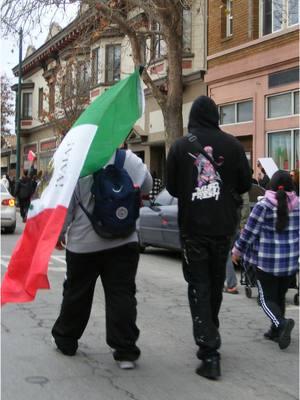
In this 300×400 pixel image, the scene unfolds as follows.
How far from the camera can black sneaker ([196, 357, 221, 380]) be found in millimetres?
4406

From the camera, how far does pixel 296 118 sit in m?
16.7

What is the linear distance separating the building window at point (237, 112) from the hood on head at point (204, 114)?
47.2 feet

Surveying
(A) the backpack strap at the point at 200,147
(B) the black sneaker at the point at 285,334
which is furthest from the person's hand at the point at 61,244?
(B) the black sneaker at the point at 285,334

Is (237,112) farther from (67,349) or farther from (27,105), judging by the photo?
(27,105)

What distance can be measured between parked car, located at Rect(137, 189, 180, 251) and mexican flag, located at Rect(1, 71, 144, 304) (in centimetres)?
590

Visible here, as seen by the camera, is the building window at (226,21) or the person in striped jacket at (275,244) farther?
the building window at (226,21)

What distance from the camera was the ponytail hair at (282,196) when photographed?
5.32 metres

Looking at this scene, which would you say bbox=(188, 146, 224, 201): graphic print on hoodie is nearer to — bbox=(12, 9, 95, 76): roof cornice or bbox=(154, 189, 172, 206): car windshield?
bbox=(154, 189, 172, 206): car windshield

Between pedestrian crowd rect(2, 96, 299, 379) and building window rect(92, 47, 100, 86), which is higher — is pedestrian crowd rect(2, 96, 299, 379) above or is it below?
below

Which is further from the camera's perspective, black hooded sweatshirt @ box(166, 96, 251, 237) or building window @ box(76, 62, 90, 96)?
building window @ box(76, 62, 90, 96)

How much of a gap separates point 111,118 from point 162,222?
6.70 metres

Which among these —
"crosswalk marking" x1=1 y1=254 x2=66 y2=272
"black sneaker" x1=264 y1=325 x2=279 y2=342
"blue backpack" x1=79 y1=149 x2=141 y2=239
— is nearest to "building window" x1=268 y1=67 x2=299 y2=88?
"crosswalk marking" x1=1 y1=254 x2=66 y2=272

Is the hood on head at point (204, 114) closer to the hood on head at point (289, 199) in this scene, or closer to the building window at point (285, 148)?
the hood on head at point (289, 199)

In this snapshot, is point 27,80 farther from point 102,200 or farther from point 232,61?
point 102,200
